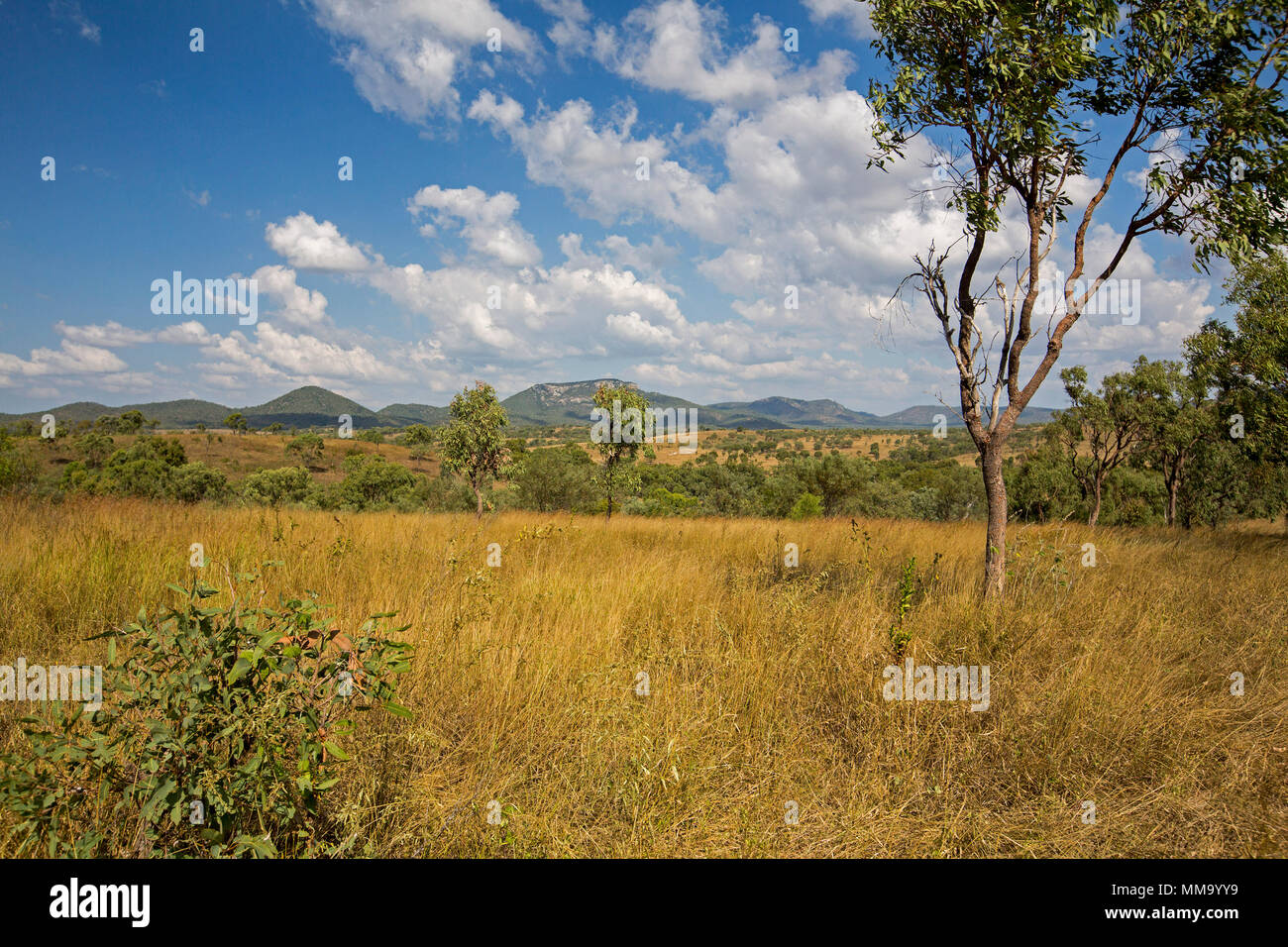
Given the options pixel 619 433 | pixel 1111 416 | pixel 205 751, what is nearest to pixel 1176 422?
pixel 1111 416

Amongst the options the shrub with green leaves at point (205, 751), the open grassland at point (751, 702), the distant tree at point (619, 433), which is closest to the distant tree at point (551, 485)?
the distant tree at point (619, 433)

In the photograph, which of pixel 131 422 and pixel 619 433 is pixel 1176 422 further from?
pixel 131 422

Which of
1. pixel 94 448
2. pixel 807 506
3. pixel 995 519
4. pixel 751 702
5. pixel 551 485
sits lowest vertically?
pixel 807 506

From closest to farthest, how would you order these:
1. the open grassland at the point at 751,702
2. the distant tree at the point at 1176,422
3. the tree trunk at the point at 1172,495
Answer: the open grassland at the point at 751,702, the distant tree at the point at 1176,422, the tree trunk at the point at 1172,495

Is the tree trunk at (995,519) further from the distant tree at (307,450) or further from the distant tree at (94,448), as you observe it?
the distant tree at (307,450)

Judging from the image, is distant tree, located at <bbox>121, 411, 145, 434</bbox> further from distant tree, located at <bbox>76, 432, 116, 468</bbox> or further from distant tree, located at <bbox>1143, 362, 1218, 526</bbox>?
distant tree, located at <bbox>1143, 362, 1218, 526</bbox>

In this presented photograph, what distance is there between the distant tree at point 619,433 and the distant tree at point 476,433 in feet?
10.1

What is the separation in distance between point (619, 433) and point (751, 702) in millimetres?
14259

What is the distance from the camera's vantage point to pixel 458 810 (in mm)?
2678

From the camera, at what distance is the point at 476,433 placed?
58.4 ft

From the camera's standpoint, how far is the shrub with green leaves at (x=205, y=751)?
2008 mm

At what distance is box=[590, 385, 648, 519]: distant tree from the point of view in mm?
17688

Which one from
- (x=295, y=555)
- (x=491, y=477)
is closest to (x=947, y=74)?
(x=295, y=555)
